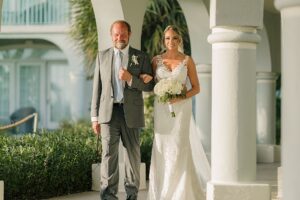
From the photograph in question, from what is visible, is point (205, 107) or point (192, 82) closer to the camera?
point (192, 82)

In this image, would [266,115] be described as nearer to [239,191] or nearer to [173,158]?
[173,158]

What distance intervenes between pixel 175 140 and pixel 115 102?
29.7 inches

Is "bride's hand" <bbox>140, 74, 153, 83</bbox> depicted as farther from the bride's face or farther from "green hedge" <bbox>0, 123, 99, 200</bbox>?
"green hedge" <bbox>0, 123, 99, 200</bbox>

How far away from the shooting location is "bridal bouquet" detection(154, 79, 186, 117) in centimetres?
766

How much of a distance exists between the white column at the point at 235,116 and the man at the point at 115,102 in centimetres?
87

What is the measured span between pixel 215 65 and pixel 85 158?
396cm

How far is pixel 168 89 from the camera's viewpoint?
766cm

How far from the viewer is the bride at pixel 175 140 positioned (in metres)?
7.92

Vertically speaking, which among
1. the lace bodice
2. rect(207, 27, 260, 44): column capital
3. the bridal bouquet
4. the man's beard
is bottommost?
the bridal bouquet

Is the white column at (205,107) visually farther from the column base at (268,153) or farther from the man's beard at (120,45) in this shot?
the man's beard at (120,45)

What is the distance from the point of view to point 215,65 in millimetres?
7344

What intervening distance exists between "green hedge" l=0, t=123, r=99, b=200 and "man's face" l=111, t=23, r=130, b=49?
2.49 m

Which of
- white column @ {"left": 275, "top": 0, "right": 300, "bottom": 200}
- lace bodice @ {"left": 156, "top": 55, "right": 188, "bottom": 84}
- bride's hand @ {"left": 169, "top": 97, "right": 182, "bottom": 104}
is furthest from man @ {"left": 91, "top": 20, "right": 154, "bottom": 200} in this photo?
white column @ {"left": 275, "top": 0, "right": 300, "bottom": 200}

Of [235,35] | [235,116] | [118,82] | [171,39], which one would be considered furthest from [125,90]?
[235,35]
